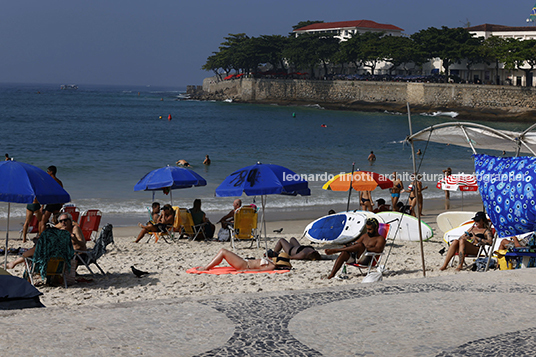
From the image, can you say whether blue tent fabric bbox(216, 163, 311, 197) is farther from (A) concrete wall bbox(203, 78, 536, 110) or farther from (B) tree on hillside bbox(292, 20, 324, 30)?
(B) tree on hillside bbox(292, 20, 324, 30)

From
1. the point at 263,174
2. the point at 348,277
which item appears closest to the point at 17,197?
the point at 263,174

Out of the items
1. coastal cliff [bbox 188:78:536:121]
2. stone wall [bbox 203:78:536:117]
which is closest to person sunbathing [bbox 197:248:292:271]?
coastal cliff [bbox 188:78:536:121]

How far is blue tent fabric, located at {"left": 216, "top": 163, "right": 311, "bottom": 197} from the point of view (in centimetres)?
833

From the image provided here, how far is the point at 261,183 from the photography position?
841 cm

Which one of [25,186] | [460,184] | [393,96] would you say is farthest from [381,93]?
[25,186]

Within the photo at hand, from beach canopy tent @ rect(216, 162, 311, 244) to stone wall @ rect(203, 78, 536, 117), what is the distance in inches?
2045

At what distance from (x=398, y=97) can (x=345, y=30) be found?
39.1m

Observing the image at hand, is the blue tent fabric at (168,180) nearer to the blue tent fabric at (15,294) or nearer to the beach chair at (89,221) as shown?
the beach chair at (89,221)

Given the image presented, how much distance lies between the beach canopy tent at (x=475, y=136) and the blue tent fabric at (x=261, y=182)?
2.08 meters

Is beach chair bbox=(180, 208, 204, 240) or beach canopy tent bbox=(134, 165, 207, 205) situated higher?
beach canopy tent bbox=(134, 165, 207, 205)

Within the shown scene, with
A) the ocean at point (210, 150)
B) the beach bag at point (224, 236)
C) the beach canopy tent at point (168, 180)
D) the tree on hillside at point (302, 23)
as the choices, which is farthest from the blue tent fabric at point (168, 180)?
the tree on hillside at point (302, 23)

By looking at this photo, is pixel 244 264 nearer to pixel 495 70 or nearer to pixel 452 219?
pixel 452 219

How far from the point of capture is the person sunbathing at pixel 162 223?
35.0 feet

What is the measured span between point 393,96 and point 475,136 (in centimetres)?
6218
